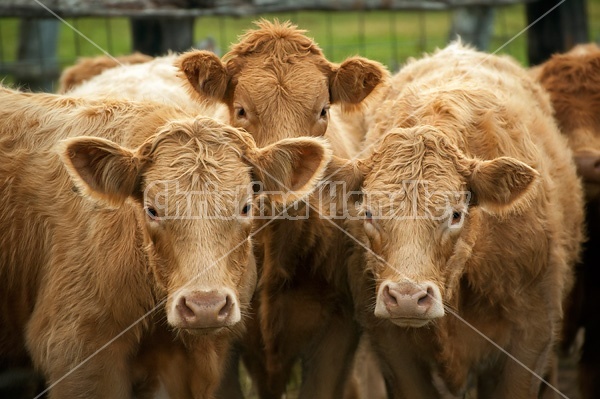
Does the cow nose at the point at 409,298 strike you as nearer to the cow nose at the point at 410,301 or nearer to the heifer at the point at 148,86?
the cow nose at the point at 410,301

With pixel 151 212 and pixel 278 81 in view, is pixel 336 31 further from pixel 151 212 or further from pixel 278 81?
pixel 151 212

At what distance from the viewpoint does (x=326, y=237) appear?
6.33 meters

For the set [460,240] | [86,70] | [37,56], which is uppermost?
[37,56]

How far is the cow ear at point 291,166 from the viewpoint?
5.34m

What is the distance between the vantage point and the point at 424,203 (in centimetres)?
536

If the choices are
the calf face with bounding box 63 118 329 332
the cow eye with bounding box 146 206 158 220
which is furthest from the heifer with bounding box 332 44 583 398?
the cow eye with bounding box 146 206 158 220

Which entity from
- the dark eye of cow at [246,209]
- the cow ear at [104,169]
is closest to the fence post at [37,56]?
the cow ear at [104,169]

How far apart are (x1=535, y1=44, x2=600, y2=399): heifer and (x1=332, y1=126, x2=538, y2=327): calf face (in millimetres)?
2138

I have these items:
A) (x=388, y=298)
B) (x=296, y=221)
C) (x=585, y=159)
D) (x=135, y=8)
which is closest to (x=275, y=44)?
(x=296, y=221)

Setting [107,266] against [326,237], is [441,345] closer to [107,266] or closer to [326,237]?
[326,237]

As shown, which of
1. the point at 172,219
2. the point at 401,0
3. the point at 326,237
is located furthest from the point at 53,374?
the point at 401,0

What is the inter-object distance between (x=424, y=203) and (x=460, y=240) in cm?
35

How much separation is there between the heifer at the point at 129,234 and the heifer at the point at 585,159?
2942 millimetres

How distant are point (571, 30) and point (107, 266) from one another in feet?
22.6
